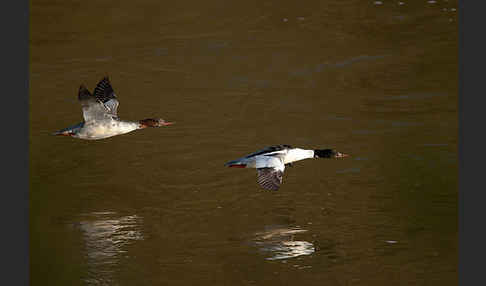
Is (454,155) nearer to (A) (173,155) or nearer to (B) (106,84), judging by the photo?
(A) (173,155)

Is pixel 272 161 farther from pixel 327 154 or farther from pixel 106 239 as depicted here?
pixel 106 239

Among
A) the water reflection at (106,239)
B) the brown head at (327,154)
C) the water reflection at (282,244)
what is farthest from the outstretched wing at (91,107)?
the brown head at (327,154)

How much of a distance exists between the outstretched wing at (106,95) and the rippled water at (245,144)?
40.8 inches

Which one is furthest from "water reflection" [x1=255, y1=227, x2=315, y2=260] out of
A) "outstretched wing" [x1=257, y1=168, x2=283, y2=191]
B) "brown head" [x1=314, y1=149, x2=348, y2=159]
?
"brown head" [x1=314, y1=149, x2=348, y2=159]

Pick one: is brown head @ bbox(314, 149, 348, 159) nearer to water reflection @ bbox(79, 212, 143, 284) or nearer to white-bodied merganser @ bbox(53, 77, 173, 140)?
white-bodied merganser @ bbox(53, 77, 173, 140)

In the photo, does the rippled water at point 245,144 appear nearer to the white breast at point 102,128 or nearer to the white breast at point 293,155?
the white breast at point 293,155

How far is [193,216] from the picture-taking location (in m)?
10.7

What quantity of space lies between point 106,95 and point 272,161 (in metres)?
2.46

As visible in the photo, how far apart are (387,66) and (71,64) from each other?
5.61 m

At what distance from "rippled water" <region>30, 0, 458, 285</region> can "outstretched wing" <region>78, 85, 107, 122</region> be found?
3.39 feet

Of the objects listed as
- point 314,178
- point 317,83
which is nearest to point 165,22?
point 317,83

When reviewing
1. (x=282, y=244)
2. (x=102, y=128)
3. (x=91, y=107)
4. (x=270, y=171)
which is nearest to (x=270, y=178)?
(x=270, y=171)

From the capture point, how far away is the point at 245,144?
12.9 m

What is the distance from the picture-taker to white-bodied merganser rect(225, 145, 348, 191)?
10281 mm
